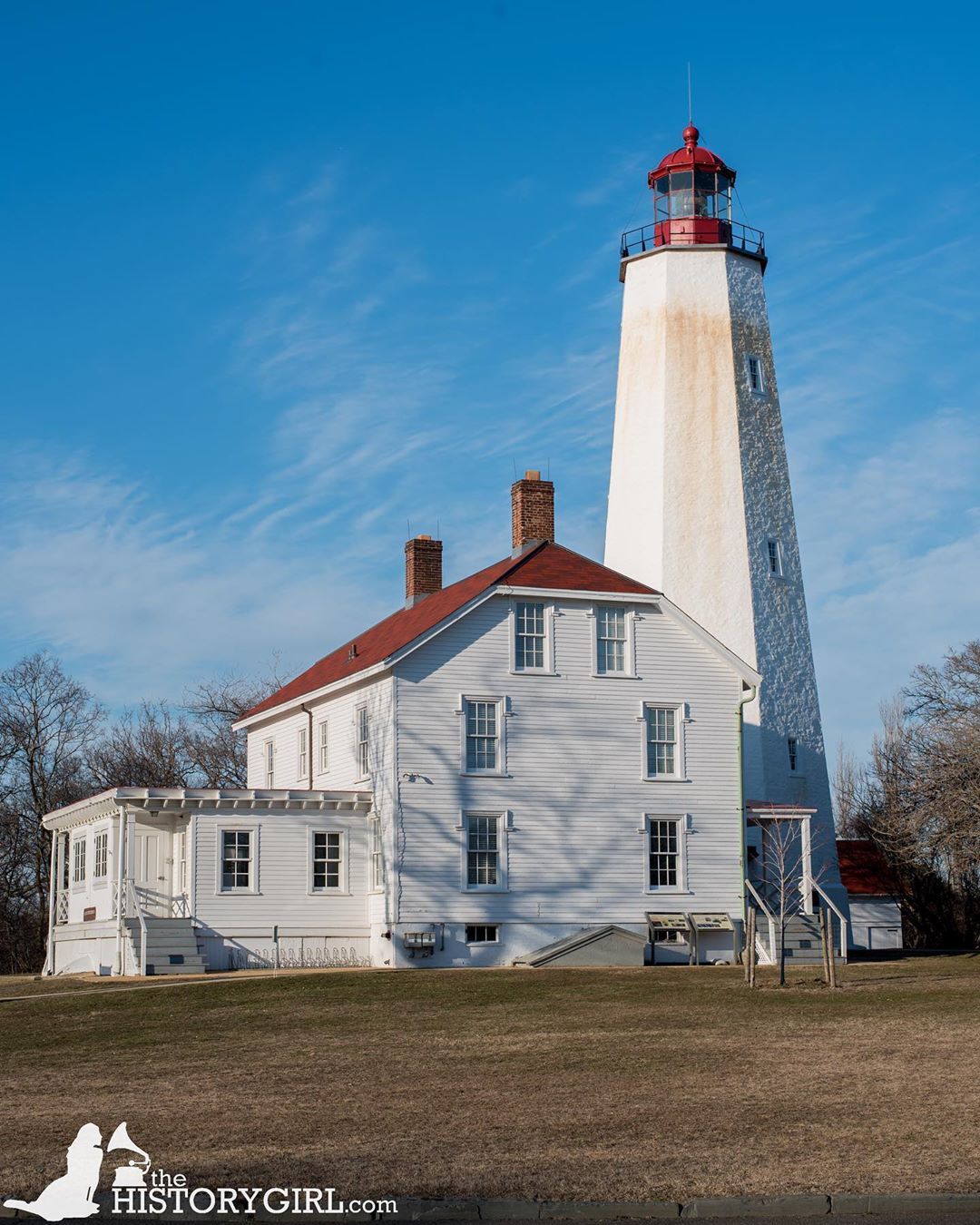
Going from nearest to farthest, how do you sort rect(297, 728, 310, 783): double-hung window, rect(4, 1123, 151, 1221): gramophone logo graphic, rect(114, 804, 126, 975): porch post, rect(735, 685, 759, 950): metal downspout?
rect(4, 1123, 151, 1221): gramophone logo graphic
rect(114, 804, 126, 975): porch post
rect(735, 685, 759, 950): metal downspout
rect(297, 728, 310, 783): double-hung window

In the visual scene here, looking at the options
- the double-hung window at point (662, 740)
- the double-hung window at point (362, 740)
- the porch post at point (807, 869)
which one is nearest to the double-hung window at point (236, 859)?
the double-hung window at point (362, 740)

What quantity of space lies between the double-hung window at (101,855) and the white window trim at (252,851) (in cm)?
314

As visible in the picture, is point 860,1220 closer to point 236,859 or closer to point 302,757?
point 236,859

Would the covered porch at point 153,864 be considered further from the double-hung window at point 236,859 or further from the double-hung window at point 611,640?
the double-hung window at point 611,640

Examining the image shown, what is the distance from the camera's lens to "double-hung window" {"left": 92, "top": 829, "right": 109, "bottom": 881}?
111 feet

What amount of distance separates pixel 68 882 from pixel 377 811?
8.77m

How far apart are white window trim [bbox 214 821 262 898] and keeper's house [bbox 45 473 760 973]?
0.12ft

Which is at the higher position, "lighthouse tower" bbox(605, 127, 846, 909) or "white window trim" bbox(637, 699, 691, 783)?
"lighthouse tower" bbox(605, 127, 846, 909)

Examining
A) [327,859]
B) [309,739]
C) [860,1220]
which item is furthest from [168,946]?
[860,1220]

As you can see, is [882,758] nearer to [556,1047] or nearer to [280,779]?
[280,779]

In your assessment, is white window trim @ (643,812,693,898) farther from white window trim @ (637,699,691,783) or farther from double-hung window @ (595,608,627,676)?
double-hung window @ (595,608,627,676)

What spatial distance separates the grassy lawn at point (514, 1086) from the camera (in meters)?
11.5

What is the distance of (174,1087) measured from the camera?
15.8 meters

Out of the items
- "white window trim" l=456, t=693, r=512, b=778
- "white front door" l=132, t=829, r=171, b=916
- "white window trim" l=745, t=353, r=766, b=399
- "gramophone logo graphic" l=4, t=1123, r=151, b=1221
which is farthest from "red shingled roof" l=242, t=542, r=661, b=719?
"gramophone logo graphic" l=4, t=1123, r=151, b=1221
